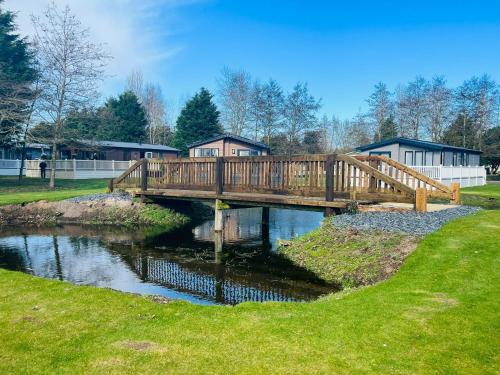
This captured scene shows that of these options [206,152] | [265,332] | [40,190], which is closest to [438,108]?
[206,152]

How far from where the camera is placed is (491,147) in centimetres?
5266

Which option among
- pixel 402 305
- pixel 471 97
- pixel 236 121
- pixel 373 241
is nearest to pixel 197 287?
pixel 373 241

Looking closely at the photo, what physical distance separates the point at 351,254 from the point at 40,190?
25.1 metres

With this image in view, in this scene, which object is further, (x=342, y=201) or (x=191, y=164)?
(x=191, y=164)

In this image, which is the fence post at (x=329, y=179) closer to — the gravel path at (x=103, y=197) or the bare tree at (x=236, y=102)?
the gravel path at (x=103, y=197)

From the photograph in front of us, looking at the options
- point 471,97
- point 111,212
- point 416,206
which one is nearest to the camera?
point 416,206

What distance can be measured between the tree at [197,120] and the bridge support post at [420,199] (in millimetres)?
46862

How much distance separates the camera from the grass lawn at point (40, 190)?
70.7 ft

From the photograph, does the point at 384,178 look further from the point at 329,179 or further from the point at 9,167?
the point at 9,167

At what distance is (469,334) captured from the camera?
4699 mm

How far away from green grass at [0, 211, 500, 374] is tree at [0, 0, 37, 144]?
26.0 metres

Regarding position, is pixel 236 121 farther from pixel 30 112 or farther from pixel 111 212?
pixel 111 212

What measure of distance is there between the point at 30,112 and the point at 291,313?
29.7 meters

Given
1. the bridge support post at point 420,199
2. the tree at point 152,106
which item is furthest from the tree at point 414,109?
the bridge support post at point 420,199
